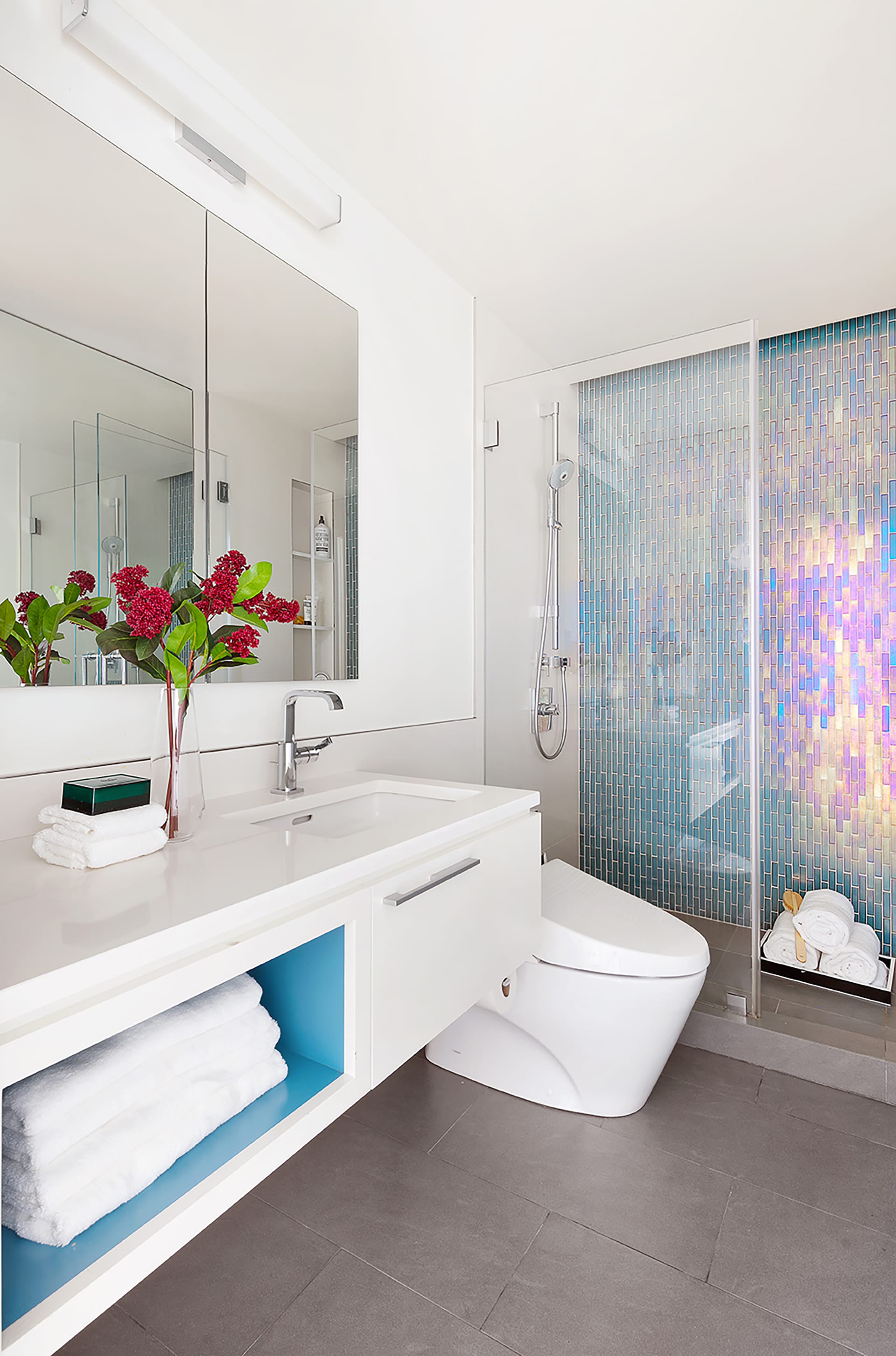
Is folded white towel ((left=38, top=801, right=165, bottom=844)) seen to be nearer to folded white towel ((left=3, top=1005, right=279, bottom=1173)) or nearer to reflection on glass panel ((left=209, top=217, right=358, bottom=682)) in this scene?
folded white towel ((left=3, top=1005, right=279, bottom=1173))

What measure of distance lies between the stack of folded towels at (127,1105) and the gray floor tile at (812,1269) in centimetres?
101

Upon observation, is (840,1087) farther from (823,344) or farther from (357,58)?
(357,58)

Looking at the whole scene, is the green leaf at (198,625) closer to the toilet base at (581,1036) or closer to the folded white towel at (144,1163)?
the folded white towel at (144,1163)

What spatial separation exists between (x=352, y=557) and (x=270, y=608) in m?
0.65

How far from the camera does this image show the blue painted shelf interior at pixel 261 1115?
69 cm

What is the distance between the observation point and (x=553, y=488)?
2.48 meters

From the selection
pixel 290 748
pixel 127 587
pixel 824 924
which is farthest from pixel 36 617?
pixel 824 924

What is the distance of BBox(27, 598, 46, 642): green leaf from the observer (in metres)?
1.17

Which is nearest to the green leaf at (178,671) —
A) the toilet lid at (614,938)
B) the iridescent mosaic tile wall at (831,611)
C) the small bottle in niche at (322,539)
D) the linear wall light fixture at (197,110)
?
the small bottle in niche at (322,539)

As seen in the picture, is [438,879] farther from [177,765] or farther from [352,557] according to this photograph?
[352,557]

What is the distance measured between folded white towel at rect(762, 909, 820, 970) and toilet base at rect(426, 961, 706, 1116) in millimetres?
858

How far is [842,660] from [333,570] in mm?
1975

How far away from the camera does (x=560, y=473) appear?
246 centimetres

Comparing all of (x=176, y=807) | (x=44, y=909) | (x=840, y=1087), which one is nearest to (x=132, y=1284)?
(x=44, y=909)
